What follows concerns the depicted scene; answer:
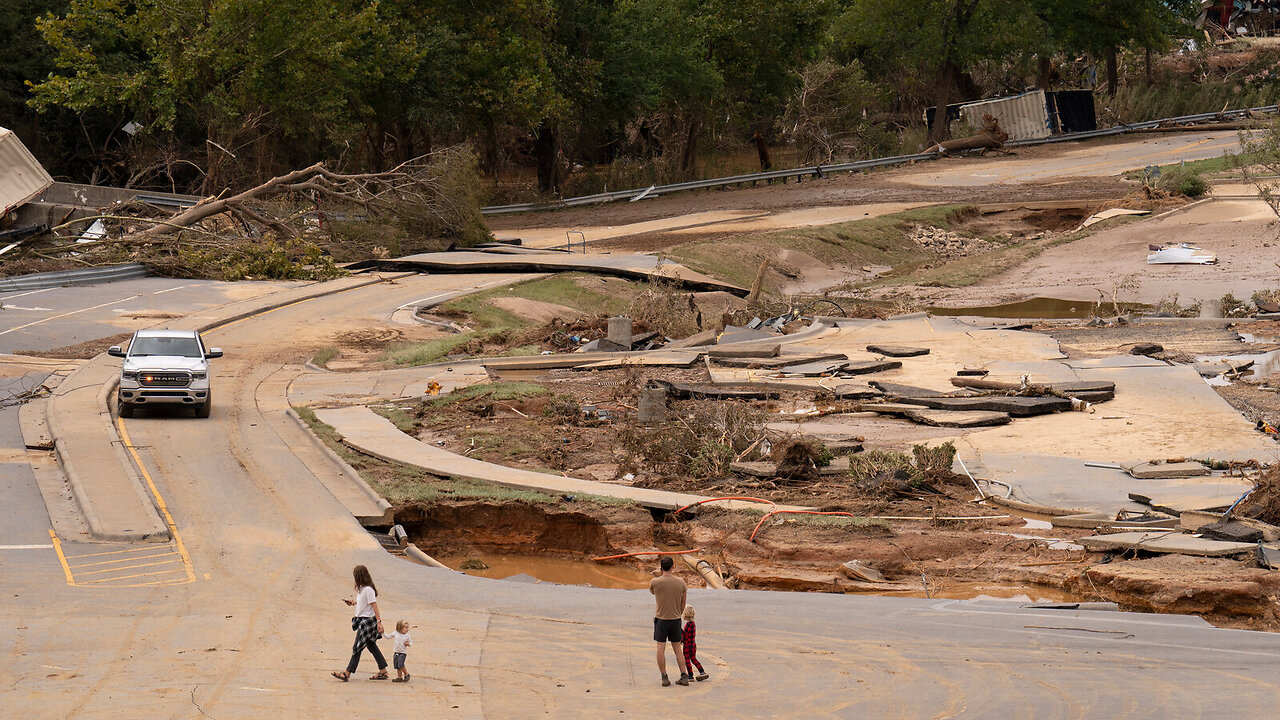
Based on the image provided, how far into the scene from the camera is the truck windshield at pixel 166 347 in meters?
24.2

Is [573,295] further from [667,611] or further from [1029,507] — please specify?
[667,611]

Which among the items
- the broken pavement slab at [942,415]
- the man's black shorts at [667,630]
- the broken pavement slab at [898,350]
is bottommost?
the broken pavement slab at [942,415]

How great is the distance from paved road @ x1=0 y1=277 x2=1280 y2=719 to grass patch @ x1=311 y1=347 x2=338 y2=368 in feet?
47.5

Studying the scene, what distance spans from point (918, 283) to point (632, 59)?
72.2 ft

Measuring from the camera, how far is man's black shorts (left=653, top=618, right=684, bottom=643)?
11.5m

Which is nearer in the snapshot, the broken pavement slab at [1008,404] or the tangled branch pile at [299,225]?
the broken pavement slab at [1008,404]

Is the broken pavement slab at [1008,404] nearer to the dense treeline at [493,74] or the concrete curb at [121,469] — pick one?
the concrete curb at [121,469]

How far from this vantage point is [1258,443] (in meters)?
21.1

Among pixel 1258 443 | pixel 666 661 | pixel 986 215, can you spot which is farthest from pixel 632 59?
pixel 666 661

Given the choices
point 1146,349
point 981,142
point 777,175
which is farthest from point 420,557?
point 981,142

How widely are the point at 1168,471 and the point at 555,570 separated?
9566 millimetres

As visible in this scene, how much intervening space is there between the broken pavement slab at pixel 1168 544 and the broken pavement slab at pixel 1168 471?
123 inches

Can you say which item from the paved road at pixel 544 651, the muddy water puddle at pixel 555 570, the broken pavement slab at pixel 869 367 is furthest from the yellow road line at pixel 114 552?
the broken pavement slab at pixel 869 367

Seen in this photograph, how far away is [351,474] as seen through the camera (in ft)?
66.9
